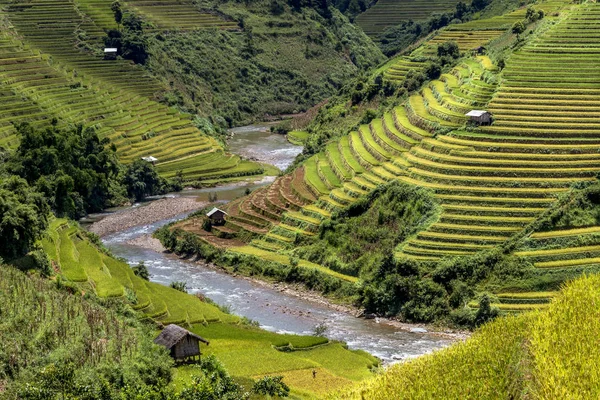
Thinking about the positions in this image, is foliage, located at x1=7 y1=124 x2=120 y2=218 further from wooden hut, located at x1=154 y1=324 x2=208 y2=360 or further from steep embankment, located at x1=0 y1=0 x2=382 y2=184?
wooden hut, located at x1=154 y1=324 x2=208 y2=360

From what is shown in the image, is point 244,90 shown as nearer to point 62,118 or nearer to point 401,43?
point 401,43

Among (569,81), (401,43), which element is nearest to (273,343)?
(569,81)

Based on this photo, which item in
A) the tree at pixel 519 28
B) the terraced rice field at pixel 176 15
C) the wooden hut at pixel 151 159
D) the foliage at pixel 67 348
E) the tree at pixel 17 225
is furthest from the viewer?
the terraced rice field at pixel 176 15

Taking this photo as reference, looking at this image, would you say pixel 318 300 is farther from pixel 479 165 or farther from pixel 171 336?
pixel 171 336

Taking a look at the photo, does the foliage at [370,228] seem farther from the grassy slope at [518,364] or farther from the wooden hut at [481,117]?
the grassy slope at [518,364]

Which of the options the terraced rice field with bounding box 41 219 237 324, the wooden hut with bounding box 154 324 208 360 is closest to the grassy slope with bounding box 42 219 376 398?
the terraced rice field with bounding box 41 219 237 324

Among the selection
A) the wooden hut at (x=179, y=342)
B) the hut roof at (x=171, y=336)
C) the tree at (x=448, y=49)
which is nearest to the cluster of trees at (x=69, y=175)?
the hut roof at (x=171, y=336)
